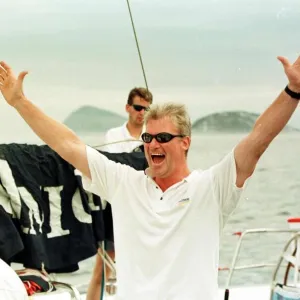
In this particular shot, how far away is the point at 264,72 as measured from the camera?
17.5ft

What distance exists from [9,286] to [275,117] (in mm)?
887

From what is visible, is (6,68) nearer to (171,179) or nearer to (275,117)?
(171,179)

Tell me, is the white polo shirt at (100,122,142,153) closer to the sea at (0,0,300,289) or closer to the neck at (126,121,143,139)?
the neck at (126,121,143,139)

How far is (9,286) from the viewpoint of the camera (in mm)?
984

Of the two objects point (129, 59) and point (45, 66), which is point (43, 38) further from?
point (129, 59)

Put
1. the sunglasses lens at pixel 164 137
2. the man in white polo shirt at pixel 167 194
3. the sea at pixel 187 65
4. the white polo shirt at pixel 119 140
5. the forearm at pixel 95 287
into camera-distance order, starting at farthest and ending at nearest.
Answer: the sea at pixel 187 65 < the white polo shirt at pixel 119 140 < the forearm at pixel 95 287 < the sunglasses lens at pixel 164 137 < the man in white polo shirt at pixel 167 194

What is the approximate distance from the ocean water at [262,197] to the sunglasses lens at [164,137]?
9.42 feet

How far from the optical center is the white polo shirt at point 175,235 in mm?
1762

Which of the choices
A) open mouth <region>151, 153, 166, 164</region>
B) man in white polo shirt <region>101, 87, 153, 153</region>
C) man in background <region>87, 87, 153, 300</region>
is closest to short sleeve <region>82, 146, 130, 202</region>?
open mouth <region>151, 153, 166, 164</region>

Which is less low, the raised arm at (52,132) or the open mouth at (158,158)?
the raised arm at (52,132)

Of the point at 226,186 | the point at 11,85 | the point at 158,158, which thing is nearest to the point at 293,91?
the point at 226,186

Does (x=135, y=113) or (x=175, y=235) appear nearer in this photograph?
(x=175, y=235)

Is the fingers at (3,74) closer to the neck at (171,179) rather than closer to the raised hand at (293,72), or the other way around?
the neck at (171,179)

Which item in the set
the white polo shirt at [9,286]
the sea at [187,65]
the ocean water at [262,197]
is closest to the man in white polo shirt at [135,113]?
the sea at [187,65]
